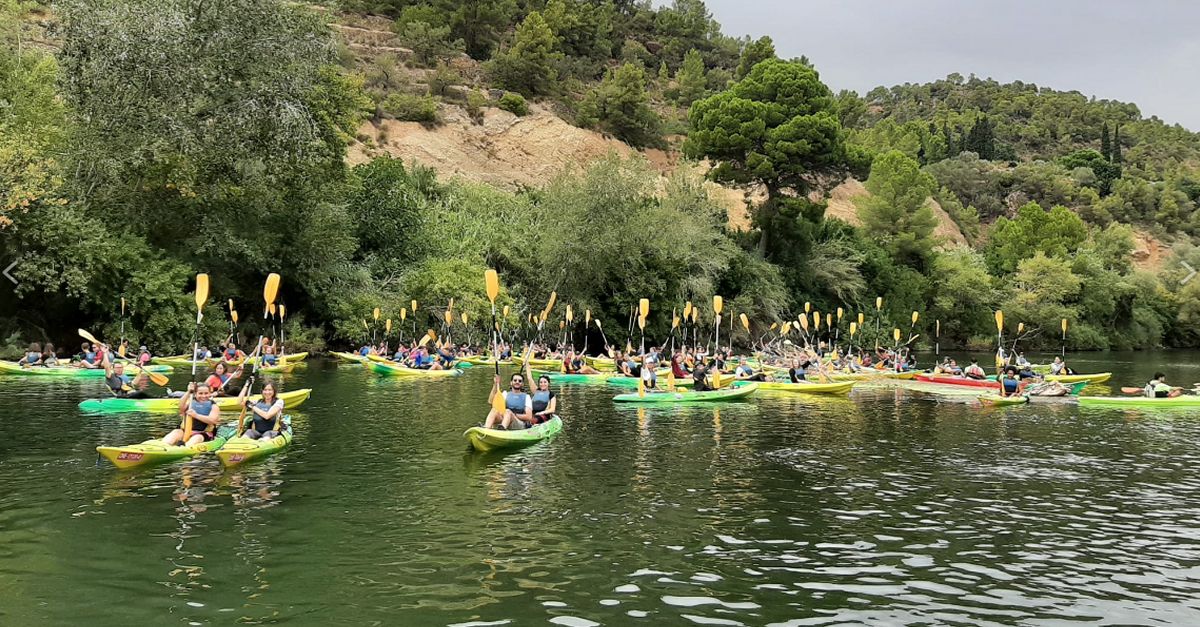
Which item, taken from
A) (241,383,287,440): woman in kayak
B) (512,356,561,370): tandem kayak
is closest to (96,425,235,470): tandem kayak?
(241,383,287,440): woman in kayak

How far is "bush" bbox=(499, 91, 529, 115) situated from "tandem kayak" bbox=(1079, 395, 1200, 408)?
51.3m

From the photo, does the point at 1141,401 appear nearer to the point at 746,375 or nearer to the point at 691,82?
the point at 746,375

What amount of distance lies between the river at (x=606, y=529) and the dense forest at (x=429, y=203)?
44.4ft

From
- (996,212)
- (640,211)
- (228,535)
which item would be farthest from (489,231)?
(996,212)

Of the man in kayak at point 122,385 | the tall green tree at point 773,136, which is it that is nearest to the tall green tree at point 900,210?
the tall green tree at point 773,136

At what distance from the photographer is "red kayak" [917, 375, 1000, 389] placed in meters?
28.0

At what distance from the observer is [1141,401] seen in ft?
75.7

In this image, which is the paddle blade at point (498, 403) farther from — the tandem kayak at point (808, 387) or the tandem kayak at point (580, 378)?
the tandem kayak at point (580, 378)

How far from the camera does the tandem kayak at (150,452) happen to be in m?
12.0

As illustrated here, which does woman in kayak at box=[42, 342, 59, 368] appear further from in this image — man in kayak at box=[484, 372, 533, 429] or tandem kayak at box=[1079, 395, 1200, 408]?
tandem kayak at box=[1079, 395, 1200, 408]

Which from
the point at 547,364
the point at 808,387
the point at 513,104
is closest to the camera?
the point at 808,387

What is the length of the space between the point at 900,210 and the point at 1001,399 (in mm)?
38913

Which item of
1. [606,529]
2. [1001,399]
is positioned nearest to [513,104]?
[1001,399]

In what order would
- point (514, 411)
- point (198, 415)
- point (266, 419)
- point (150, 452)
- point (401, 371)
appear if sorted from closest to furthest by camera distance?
point (150, 452), point (198, 415), point (266, 419), point (514, 411), point (401, 371)
